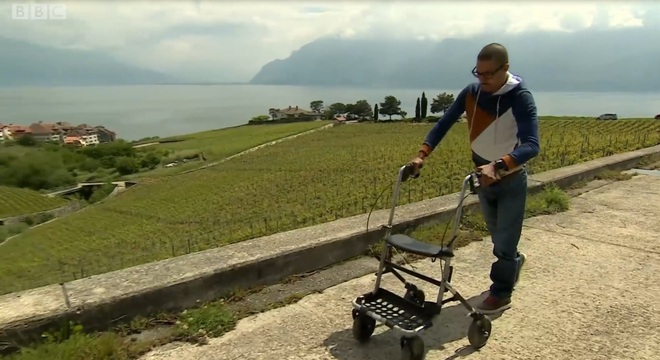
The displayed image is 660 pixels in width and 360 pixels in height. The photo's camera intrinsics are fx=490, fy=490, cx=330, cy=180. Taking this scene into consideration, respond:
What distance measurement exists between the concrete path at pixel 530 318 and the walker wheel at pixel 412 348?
222 millimetres

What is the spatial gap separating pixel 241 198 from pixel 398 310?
30325mm

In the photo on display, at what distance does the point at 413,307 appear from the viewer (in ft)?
9.23

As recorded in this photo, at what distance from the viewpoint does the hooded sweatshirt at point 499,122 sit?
2879 millimetres

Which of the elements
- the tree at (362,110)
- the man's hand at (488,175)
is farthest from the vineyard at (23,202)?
the man's hand at (488,175)

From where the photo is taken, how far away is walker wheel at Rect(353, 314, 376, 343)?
113 inches

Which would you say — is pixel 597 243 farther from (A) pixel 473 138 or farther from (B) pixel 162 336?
(B) pixel 162 336

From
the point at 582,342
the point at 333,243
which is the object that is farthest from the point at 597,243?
Answer: the point at 333,243

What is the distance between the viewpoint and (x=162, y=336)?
118 inches

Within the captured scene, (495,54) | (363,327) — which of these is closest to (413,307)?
(363,327)

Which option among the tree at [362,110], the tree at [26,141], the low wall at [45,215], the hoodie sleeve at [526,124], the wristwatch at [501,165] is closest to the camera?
the wristwatch at [501,165]

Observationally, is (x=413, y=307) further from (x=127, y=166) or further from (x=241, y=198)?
(x=127, y=166)

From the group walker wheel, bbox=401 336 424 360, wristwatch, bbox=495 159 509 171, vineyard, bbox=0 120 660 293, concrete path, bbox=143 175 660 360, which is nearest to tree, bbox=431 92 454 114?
vineyard, bbox=0 120 660 293

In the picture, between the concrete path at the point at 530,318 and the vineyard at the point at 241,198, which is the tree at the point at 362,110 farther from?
the concrete path at the point at 530,318

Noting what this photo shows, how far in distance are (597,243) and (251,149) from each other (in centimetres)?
6653
